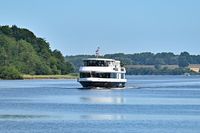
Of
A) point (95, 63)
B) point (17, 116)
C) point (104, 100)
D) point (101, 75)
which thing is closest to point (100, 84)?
point (101, 75)

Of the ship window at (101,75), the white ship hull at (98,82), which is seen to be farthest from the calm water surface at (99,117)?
the white ship hull at (98,82)

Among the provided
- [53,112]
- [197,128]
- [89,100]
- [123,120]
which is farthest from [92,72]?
[197,128]

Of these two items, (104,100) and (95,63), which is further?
(95,63)

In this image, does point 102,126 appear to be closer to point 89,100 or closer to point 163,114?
point 163,114

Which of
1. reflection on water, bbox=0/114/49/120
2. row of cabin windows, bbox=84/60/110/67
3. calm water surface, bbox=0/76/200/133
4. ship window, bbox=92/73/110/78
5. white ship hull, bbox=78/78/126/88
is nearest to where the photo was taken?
calm water surface, bbox=0/76/200/133

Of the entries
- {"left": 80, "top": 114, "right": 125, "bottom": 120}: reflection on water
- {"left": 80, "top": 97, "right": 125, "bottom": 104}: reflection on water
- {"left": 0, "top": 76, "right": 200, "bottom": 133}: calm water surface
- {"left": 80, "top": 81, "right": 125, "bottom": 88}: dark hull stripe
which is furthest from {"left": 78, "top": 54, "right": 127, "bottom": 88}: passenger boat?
{"left": 80, "top": 114, "right": 125, "bottom": 120}: reflection on water

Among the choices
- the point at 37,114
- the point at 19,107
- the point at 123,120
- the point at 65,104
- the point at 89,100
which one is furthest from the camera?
the point at 89,100

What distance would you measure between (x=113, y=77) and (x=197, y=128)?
75.1 meters

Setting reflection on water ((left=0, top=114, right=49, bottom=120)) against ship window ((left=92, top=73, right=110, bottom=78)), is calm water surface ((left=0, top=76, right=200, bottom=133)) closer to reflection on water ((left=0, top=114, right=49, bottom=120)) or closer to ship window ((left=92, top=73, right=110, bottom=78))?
reflection on water ((left=0, top=114, right=49, bottom=120))

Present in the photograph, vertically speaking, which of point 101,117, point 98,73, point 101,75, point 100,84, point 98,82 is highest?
point 98,73

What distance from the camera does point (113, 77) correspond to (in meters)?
149

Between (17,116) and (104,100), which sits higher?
(104,100)

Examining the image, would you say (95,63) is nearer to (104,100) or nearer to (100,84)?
(100,84)

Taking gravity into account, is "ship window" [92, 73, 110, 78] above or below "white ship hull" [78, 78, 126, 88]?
above
